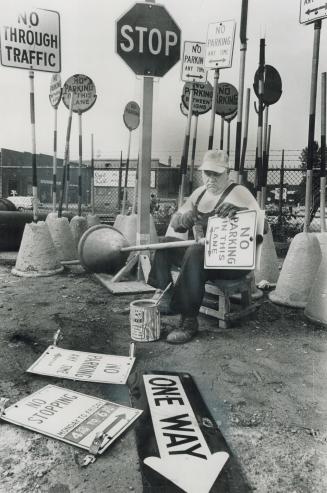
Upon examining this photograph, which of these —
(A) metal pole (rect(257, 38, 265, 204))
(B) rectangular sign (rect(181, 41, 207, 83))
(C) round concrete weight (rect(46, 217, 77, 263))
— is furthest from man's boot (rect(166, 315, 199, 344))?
(B) rectangular sign (rect(181, 41, 207, 83))

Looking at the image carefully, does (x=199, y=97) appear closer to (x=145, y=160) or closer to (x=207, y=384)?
(x=145, y=160)

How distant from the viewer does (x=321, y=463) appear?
6.17 ft

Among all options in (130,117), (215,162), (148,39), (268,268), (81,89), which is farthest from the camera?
(130,117)

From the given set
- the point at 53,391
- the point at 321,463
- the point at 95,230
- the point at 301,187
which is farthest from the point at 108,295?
the point at 301,187

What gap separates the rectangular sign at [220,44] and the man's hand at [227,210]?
240 cm

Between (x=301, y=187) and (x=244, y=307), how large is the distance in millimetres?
8255

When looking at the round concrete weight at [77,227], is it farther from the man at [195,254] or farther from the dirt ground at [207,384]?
the man at [195,254]

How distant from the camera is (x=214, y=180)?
11.8ft

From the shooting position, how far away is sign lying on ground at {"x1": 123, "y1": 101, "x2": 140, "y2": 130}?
350 inches

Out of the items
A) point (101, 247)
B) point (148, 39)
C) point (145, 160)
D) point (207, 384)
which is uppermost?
point (148, 39)

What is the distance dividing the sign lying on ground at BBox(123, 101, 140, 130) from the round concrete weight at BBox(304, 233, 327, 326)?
20.1 ft

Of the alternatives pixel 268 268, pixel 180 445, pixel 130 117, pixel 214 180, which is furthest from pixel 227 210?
pixel 130 117

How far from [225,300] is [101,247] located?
177 cm

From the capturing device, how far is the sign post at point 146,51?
4473 mm
